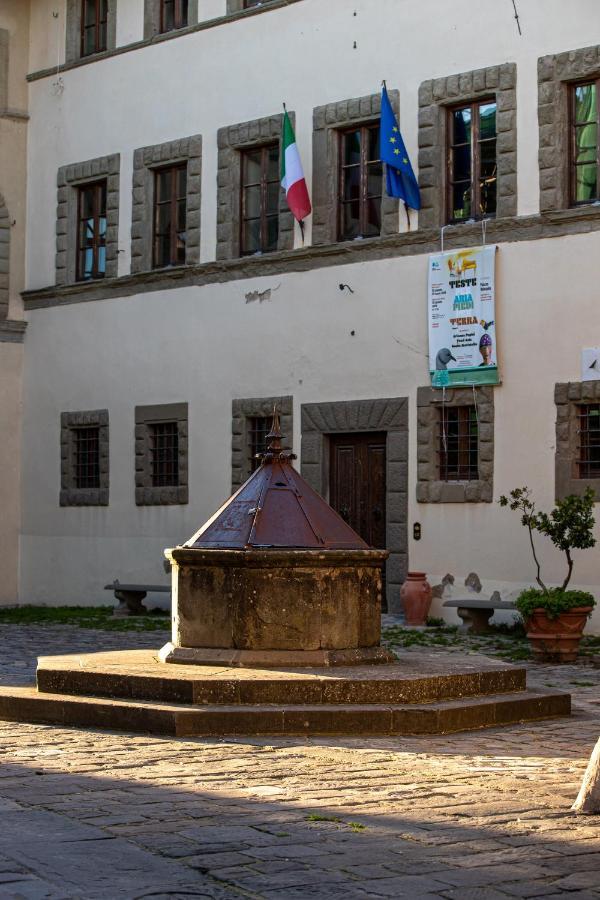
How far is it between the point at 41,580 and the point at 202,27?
318 inches

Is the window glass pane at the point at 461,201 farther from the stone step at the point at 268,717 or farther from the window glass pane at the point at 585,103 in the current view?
the stone step at the point at 268,717

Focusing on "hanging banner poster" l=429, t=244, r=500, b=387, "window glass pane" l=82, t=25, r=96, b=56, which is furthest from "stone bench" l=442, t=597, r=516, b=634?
"window glass pane" l=82, t=25, r=96, b=56

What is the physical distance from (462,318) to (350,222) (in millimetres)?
2345

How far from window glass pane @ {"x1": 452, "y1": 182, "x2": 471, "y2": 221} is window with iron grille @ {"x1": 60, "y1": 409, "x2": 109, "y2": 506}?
251 inches

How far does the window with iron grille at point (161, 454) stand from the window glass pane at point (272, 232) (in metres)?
2.43

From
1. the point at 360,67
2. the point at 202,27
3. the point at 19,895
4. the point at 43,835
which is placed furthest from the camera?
the point at 202,27

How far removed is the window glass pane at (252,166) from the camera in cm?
2012

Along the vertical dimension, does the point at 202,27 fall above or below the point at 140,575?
above

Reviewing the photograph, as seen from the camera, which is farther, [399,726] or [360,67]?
[360,67]

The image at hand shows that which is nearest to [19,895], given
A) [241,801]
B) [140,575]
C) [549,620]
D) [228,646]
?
[241,801]

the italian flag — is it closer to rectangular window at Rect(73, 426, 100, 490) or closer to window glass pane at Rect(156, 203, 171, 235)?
window glass pane at Rect(156, 203, 171, 235)

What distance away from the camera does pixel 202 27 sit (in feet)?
67.8

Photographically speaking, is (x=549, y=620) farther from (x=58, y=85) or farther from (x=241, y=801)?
(x=58, y=85)

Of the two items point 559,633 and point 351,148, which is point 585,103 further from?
point 559,633
